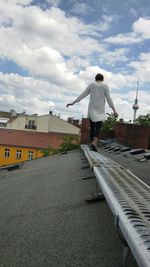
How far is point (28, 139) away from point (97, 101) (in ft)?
161

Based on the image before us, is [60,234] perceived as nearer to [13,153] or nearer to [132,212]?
[132,212]

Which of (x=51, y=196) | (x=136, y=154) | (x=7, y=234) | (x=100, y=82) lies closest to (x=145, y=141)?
(x=136, y=154)

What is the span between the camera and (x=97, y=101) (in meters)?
7.39

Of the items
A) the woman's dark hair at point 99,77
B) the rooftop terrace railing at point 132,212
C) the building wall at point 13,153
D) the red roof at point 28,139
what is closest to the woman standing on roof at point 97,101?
the woman's dark hair at point 99,77

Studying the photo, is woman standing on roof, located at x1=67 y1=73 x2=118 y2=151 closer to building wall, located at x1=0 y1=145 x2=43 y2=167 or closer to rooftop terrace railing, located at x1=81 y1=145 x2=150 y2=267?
rooftop terrace railing, located at x1=81 y1=145 x2=150 y2=267

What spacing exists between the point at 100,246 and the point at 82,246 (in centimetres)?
9

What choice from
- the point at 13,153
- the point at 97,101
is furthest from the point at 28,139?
the point at 97,101

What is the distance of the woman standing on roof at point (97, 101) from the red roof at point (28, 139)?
46.8m

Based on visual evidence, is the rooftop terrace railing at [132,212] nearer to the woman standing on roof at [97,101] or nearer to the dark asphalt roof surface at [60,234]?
the dark asphalt roof surface at [60,234]

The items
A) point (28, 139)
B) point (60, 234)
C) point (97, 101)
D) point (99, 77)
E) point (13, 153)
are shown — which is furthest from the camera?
point (28, 139)

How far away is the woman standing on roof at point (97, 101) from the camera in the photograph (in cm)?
721

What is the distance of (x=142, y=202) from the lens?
78.3 inches

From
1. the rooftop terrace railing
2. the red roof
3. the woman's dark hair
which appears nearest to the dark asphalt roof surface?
the rooftop terrace railing

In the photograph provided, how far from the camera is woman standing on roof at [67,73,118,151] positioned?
7215 mm
